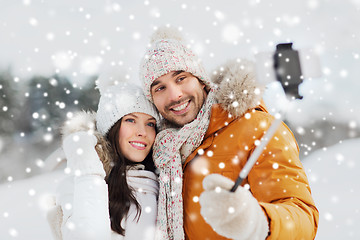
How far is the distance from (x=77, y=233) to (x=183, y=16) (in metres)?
8.30

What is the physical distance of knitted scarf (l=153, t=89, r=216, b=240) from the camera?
201 cm

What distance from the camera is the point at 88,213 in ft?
5.91

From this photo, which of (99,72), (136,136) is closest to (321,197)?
(136,136)

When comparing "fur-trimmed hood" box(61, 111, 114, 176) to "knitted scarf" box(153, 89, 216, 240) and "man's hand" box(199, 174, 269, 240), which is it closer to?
"knitted scarf" box(153, 89, 216, 240)

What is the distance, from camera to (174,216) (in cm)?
200

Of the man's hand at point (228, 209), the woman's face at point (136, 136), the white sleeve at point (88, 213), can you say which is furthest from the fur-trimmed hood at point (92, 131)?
the man's hand at point (228, 209)

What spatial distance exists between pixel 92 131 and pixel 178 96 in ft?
2.24

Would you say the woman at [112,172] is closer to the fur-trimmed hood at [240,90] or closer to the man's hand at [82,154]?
the man's hand at [82,154]

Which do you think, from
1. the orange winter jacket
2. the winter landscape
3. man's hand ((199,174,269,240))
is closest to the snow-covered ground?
the winter landscape

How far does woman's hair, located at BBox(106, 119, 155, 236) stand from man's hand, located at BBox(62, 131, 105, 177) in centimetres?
18

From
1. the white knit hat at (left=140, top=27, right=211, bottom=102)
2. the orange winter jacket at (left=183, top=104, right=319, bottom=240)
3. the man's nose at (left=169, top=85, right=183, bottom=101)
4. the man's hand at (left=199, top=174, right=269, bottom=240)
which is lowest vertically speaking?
the orange winter jacket at (left=183, top=104, right=319, bottom=240)

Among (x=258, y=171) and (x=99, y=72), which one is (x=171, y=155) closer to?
(x=258, y=171)

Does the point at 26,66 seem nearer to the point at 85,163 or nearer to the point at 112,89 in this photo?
the point at 112,89

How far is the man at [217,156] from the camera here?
1.13 m
